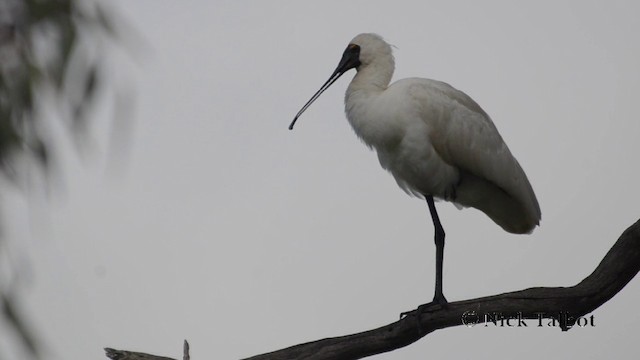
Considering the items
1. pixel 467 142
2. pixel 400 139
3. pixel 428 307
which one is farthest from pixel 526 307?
pixel 467 142

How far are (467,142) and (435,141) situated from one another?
0.81 ft

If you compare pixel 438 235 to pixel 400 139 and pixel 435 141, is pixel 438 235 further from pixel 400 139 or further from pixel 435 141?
pixel 400 139

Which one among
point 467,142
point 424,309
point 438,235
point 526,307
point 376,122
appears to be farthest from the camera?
point 438,235

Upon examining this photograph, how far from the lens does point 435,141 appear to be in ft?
21.0

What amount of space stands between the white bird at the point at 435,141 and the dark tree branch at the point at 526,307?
0.88 meters

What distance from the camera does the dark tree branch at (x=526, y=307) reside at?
4797 mm

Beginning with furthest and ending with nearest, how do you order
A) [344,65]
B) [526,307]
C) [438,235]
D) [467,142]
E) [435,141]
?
[344,65] → [438,235] → [467,142] → [435,141] → [526,307]

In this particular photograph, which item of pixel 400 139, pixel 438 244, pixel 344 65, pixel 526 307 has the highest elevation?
pixel 344 65

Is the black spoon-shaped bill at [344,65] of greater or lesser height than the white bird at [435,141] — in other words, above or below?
above

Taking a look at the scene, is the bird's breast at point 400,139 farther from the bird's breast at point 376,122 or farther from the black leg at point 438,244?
the black leg at point 438,244

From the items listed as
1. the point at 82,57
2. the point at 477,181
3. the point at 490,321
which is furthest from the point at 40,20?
the point at 477,181

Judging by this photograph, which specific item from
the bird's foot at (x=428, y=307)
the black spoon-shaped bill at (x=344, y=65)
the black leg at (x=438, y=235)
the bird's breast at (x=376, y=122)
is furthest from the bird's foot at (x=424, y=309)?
the black spoon-shaped bill at (x=344, y=65)

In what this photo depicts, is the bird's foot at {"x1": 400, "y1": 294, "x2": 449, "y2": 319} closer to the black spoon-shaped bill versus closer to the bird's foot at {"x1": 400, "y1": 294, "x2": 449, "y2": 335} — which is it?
the bird's foot at {"x1": 400, "y1": 294, "x2": 449, "y2": 335}

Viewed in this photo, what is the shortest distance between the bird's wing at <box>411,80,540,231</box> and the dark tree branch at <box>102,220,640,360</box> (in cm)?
131
